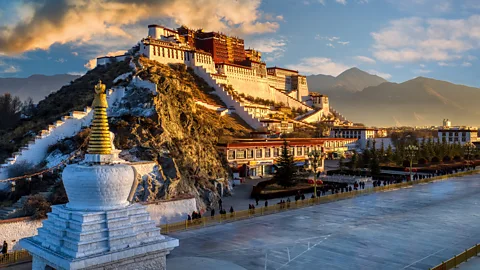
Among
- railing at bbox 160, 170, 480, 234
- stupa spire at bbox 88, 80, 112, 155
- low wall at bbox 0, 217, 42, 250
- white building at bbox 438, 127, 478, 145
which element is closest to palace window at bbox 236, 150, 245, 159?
railing at bbox 160, 170, 480, 234

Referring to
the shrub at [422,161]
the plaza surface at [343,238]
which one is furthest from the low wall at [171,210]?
the shrub at [422,161]

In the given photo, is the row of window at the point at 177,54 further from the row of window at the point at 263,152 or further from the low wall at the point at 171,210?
the low wall at the point at 171,210

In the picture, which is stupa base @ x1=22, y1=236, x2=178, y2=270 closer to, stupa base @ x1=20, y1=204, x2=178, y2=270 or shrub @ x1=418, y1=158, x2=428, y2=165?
stupa base @ x1=20, y1=204, x2=178, y2=270

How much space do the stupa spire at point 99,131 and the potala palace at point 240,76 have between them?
69695 mm

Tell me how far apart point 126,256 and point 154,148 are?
2069cm

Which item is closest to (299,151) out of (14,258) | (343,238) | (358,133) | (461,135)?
(343,238)

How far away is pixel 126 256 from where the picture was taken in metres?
14.8

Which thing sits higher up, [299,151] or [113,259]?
[299,151]

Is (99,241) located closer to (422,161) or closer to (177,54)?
(422,161)

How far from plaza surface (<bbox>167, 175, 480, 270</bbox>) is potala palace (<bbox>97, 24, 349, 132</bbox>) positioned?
51.9 m

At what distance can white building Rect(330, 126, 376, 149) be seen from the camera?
106m

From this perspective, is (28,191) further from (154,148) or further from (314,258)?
(314,258)

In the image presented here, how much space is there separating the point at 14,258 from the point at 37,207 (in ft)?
14.7

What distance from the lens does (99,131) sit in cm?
1566
